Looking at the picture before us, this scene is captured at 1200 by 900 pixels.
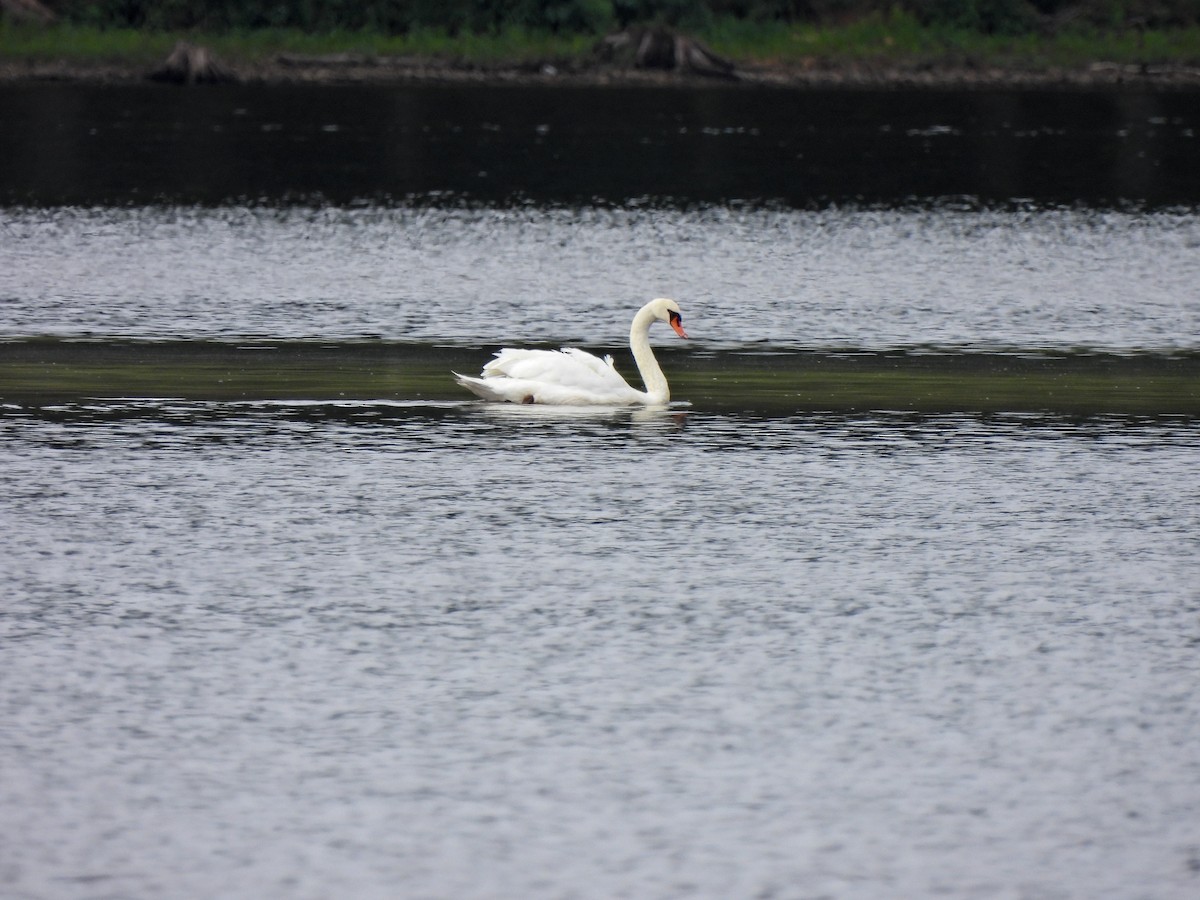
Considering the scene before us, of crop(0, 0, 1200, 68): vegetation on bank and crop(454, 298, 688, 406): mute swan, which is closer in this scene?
crop(454, 298, 688, 406): mute swan

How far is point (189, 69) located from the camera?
272 ft

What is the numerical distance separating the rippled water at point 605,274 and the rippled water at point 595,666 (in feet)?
26.0

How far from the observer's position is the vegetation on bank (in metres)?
84.9

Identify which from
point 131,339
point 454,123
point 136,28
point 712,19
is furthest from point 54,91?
point 131,339

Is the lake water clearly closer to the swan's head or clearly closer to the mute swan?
the mute swan

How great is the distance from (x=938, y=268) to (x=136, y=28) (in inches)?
2399

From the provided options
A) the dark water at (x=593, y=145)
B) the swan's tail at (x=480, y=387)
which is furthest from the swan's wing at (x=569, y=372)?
the dark water at (x=593, y=145)

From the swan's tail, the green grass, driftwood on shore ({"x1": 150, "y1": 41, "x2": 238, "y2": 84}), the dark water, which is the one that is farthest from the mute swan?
the green grass

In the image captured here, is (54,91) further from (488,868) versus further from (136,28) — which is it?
(488,868)

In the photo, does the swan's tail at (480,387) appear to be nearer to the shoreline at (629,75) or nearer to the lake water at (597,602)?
the lake water at (597,602)

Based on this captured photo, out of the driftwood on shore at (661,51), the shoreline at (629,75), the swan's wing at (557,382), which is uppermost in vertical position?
the driftwood on shore at (661,51)

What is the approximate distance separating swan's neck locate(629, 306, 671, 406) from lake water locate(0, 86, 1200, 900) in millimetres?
155

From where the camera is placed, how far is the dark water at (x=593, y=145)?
47.0 m

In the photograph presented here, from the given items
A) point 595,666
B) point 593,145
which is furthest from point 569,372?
point 593,145
